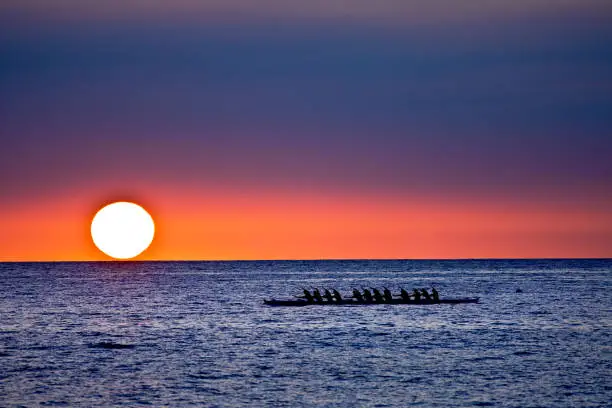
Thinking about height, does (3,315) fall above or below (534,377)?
above

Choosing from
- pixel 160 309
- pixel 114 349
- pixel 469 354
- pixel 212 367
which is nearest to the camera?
pixel 212 367

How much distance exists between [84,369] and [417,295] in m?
→ 44.3

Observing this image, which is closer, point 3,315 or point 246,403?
point 246,403

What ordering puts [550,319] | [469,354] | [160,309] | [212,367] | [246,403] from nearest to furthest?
[246,403]
[212,367]
[469,354]
[550,319]
[160,309]

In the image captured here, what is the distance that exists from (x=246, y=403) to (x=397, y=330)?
31577 millimetres

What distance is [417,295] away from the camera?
91625 mm

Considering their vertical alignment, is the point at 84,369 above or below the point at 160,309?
below

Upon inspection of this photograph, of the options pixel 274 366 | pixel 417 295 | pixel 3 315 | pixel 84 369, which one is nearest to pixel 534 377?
pixel 274 366

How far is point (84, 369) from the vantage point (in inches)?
2082

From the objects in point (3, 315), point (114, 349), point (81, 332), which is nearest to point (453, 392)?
point (114, 349)

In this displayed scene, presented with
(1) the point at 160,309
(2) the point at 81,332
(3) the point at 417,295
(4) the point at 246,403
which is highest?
(1) the point at 160,309

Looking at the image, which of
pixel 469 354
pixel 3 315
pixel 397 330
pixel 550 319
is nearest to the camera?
pixel 469 354

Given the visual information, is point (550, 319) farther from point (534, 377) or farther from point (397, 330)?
point (534, 377)

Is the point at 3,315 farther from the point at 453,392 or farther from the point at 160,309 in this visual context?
the point at 453,392
